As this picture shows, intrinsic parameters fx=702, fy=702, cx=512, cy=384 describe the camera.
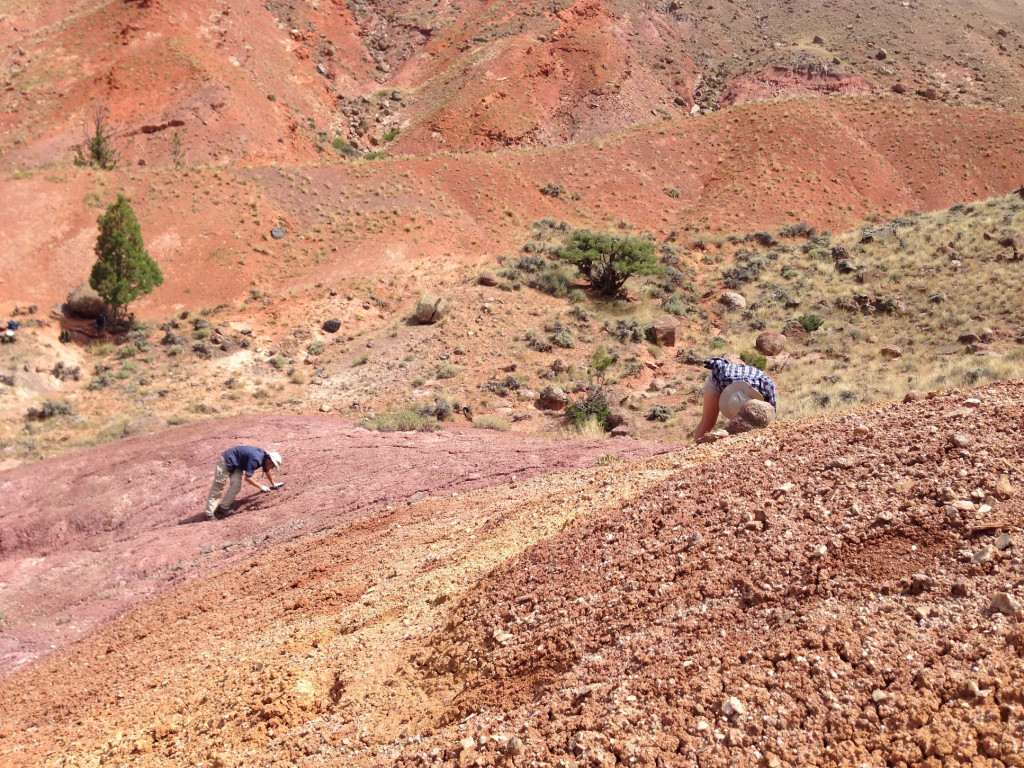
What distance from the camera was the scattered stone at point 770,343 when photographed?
19.1m

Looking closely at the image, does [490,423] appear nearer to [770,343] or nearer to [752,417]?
[752,417]

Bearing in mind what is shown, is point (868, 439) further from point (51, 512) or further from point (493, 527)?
point (51, 512)

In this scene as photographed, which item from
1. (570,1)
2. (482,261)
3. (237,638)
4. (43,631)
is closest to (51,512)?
→ (43,631)

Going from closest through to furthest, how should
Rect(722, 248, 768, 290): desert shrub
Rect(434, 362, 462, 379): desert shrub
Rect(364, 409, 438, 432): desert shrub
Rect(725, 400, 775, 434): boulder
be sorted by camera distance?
Rect(725, 400, 775, 434): boulder
Rect(364, 409, 438, 432): desert shrub
Rect(434, 362, 462, 379): desert shrub
Rect(722, 248, 768, 290): desert shrub

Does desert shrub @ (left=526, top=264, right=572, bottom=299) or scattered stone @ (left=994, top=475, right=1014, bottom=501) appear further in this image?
desert shrub @ (left=526, top=264, right=572, bottom=299)

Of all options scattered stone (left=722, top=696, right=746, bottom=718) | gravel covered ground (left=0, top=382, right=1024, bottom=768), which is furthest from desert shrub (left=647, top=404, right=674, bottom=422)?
scattered stone (left=722, top=696, right=746, bottom=718)

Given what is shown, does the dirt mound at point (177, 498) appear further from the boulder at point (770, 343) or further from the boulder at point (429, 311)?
the boulder at point (770, 343)

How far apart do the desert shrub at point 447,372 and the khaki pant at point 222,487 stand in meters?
8.39

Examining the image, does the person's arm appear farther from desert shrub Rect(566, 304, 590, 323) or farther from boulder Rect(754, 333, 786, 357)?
desert shrub Rect(566, 304, 590, 323)

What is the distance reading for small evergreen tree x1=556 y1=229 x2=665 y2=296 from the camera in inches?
971

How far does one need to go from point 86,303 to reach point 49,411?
559cm

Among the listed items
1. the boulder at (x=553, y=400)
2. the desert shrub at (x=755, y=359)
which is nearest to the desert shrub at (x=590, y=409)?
the boulder at (x=553, y=400)

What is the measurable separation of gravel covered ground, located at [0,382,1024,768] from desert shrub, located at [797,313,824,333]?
49.4ft

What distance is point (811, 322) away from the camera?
20.1 meters
